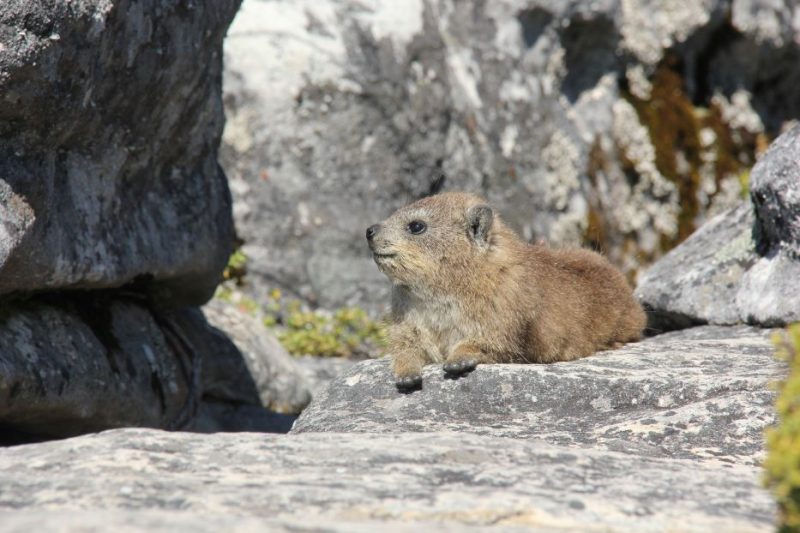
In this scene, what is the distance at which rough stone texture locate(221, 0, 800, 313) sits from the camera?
37.4 feet

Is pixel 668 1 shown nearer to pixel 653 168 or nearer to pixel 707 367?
pixel 653 168

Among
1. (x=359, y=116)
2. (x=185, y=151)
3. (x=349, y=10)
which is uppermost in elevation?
(x=349, y=10)

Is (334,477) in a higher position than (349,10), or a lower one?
lower

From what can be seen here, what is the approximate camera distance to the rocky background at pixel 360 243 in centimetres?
381

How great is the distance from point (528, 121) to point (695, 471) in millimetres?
8959

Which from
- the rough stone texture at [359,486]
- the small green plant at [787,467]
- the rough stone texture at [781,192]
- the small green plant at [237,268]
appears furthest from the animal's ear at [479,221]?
the small green plant at [237,268]

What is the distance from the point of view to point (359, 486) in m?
3.71

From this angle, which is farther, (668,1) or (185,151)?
(668,1)

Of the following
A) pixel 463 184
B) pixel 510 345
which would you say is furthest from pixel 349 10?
pixel 510 345

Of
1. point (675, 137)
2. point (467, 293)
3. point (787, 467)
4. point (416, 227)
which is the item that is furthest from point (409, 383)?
point (675, 137)

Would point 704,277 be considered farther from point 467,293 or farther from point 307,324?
point 307,324

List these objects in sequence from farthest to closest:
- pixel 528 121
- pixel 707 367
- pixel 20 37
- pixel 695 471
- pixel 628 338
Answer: pixel 528 121, pixel 628 338, pixel 707 367, pixel 20 37, pixel 695 471

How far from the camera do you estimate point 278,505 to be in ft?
11.4

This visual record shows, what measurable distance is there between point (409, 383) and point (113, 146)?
2.42 metres
